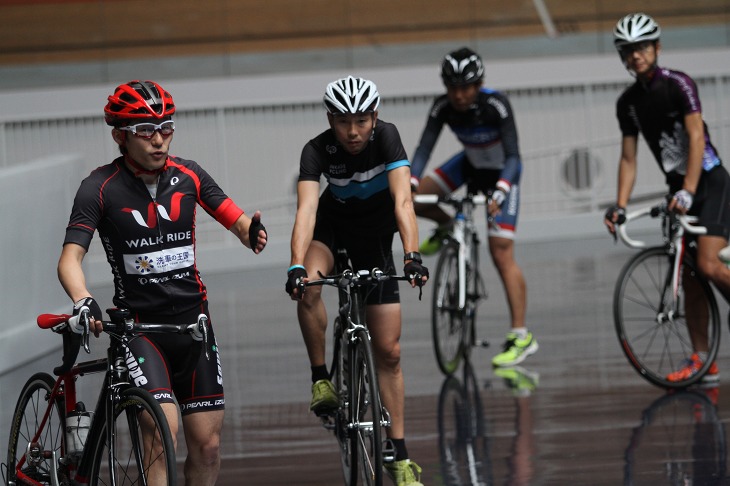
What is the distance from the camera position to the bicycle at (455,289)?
9070 millimetres

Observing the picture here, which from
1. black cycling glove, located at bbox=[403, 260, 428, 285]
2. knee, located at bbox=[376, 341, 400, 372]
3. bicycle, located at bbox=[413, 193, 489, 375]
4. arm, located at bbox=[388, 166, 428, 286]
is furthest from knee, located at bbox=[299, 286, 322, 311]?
bicycle, located at bbox=[413, 193, 489, 375]

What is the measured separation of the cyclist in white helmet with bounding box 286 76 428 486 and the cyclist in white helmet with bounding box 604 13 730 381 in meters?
1.81

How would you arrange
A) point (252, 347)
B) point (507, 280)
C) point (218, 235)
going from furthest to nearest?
point (218, 235) < point (252, 347) < point (507, 280)

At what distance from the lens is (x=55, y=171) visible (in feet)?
36.2

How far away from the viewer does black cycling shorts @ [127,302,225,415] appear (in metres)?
5.37

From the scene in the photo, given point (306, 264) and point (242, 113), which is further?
point (242, 113)

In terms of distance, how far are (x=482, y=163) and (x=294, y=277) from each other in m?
3.64

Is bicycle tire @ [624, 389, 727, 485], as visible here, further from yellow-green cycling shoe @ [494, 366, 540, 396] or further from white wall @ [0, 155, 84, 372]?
white wall @ [0, 155, 84, 372]

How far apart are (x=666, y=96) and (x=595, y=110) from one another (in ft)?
27.5

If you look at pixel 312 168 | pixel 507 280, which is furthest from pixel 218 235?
pixel 312 168

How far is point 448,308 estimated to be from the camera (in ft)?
29.9

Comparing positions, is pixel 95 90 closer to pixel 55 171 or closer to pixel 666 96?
pixel 55 171

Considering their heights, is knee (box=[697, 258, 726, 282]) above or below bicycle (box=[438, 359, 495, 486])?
above

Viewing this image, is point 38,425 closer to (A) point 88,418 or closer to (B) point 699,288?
(A) point 88,418
